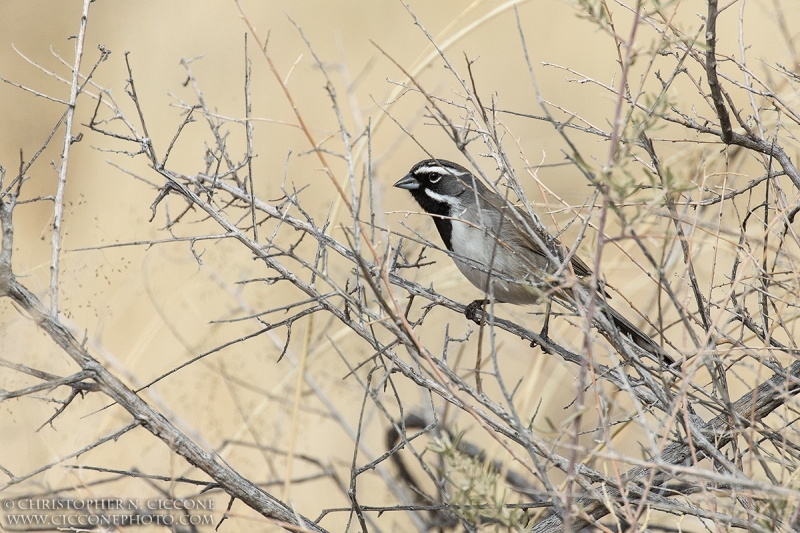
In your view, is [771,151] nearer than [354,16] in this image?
Yes

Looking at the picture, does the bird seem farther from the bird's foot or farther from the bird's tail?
the bird's tail

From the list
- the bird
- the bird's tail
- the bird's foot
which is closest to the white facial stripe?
the bird

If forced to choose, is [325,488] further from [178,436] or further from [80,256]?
[178,436]

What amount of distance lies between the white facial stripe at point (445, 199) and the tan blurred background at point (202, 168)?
0.70 feet

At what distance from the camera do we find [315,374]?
4.87 metres

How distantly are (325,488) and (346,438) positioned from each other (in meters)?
0.46

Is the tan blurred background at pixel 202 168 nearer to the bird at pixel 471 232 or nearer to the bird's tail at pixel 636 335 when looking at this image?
the bird at pixel 471 232

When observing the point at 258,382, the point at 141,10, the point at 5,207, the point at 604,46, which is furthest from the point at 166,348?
the point at 604,46

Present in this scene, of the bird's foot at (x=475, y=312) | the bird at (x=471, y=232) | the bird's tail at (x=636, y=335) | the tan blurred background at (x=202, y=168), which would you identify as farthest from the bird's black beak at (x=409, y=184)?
the bird's tail at (x=636, y=335)

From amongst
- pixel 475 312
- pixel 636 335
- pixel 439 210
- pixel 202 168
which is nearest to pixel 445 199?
pixel 439 210

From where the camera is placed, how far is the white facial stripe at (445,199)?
4.65m

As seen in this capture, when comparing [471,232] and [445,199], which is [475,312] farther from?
[445,199]

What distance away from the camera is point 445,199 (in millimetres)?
4676

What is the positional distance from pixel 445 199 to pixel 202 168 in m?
3.15
